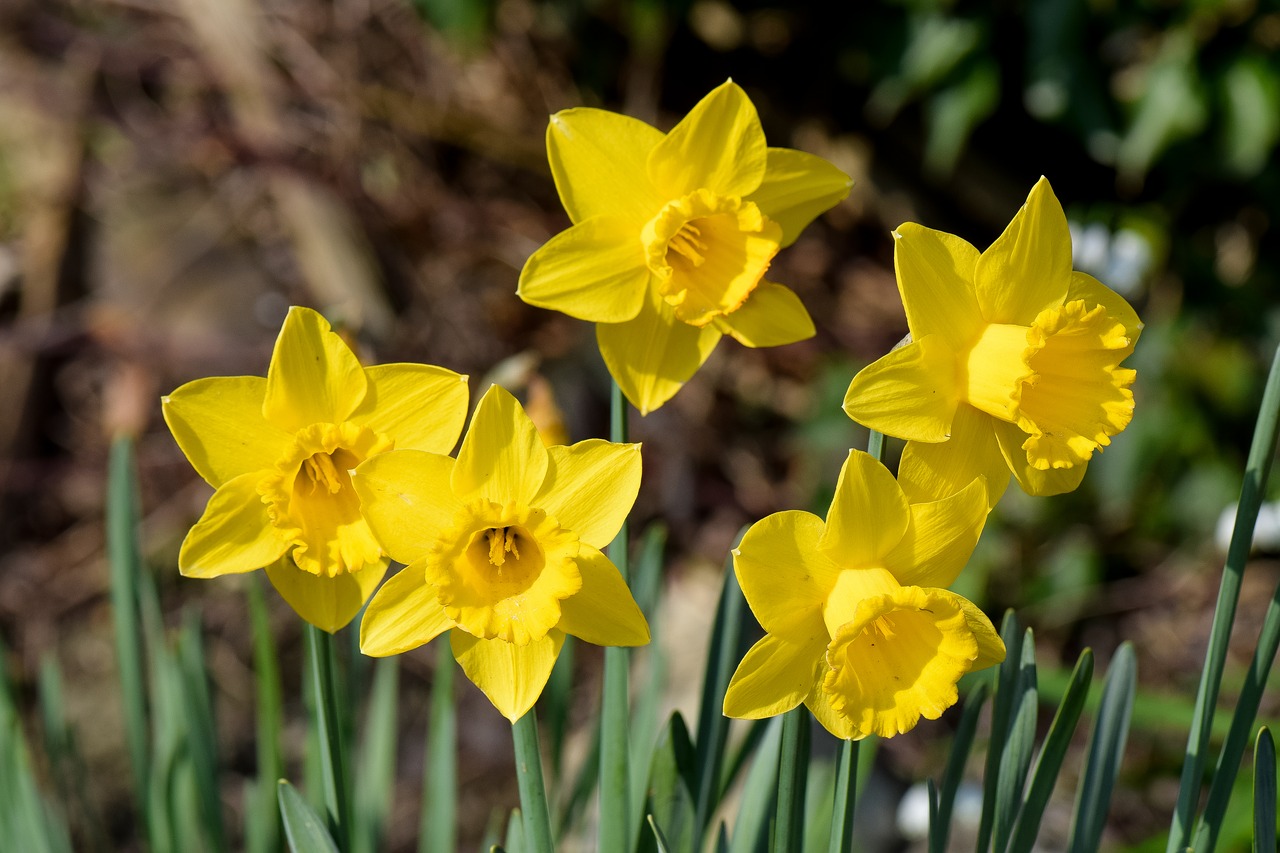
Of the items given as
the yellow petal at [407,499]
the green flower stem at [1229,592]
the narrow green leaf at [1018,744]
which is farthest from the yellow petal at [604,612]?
the green flower stem at [1229,592]

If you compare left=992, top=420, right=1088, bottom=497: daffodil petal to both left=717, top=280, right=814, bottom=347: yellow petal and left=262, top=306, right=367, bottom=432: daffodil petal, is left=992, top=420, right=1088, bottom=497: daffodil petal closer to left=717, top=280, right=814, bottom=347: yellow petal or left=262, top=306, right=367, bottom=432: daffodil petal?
left=717, top=280, right=814, bottom=347: yellow petal

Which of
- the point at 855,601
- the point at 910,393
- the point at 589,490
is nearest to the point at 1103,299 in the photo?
the point at 910,393

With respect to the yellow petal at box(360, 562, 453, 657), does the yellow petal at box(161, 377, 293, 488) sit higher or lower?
higher

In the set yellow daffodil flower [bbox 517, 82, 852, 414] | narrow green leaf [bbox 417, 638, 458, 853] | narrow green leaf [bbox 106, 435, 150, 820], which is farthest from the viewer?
narrow green leaf [bbox 417, 638, 458, 853]

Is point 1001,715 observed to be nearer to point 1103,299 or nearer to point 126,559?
point 1103,299

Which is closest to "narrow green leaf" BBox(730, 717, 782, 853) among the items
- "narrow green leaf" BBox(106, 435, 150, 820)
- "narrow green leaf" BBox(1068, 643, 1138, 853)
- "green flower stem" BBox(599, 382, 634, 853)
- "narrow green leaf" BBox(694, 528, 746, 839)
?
"narrow green leaf" BBox(694, 528, 746, 839)

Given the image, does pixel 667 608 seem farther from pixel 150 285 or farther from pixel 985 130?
pixel 150 285
